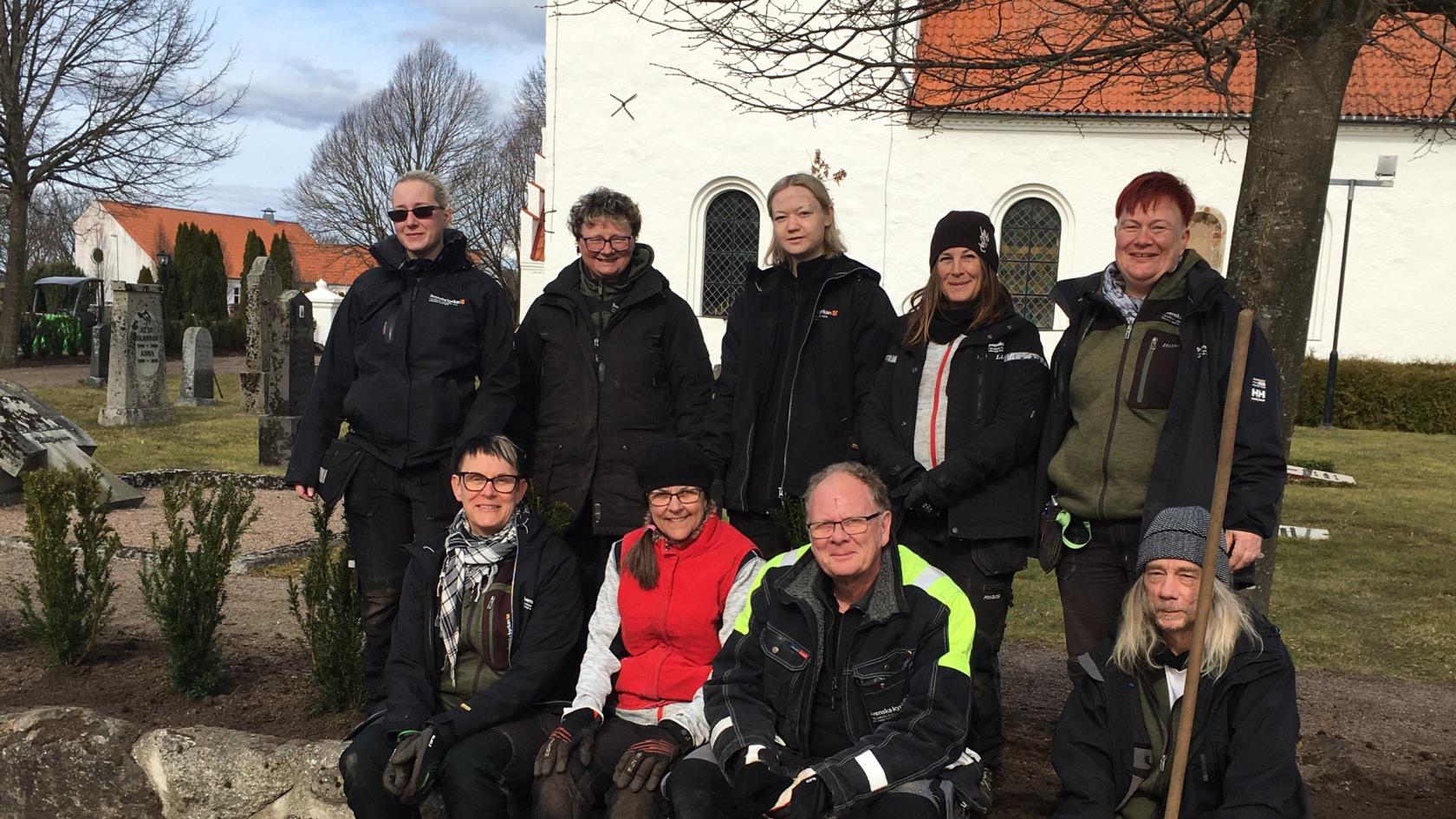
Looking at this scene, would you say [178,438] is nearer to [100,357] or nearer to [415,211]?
[100,357]

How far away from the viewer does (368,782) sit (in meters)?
3.34

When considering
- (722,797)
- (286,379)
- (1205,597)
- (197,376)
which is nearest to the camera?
(1205,597)

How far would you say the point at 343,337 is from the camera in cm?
434

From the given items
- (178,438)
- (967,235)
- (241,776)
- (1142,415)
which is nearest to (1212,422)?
(1142,415)

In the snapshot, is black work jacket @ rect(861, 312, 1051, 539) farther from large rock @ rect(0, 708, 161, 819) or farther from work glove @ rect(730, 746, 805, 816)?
large rock @ rect(0, 708, 161, 819)

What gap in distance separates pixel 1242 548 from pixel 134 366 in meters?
16.0

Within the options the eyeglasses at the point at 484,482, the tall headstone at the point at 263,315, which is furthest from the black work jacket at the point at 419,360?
the tall headstone at the point at 263,315

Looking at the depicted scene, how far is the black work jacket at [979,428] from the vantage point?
358 cm

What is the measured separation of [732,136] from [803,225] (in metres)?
16.3

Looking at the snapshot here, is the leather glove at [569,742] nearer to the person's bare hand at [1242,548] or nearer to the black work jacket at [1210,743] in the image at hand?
the black work jacket at [1210,743]

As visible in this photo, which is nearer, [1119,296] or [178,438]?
[1119,296]

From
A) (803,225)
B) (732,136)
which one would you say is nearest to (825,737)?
(803,225)

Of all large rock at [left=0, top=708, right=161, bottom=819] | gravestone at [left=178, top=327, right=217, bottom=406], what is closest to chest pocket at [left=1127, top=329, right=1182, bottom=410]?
large rock at [left=0, top=708, right=161, bottom=819]

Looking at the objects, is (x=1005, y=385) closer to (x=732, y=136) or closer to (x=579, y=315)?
(x=579, y=315)
